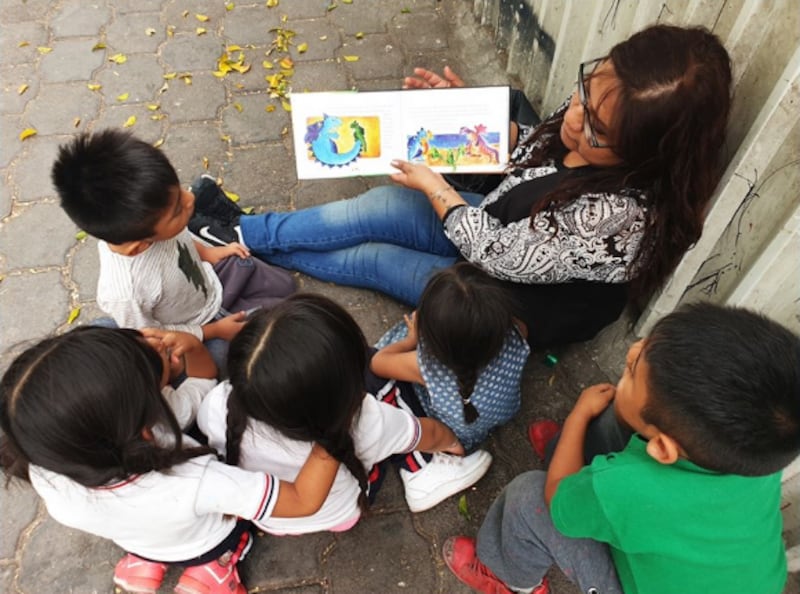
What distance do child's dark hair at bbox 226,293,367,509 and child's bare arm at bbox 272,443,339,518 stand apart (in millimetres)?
46

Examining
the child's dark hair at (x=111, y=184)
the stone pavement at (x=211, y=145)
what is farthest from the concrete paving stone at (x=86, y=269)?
the child's dark hair at (x=111, y=184)

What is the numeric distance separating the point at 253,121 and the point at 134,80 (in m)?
0.74

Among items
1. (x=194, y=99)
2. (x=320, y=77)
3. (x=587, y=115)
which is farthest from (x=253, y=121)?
(x=587, y=115)

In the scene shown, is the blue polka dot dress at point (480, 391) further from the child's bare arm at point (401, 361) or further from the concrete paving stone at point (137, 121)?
the concrete paving stone at point (137, 121)

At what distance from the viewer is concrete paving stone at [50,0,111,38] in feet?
10.7

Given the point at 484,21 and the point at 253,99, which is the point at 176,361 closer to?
the point at 253,99

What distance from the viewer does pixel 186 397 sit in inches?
65.4

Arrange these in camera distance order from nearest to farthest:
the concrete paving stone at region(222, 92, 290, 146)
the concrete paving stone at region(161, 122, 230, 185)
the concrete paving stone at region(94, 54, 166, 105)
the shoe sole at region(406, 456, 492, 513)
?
the shoe sole at region(406, 456, 492, 513)
the concrete paving stone at region(161, 122, 230, 185)
the concrete paving stone at region(222, 92, 290, 146)
the concrete paving stone at region(94, 54, 166, 105)

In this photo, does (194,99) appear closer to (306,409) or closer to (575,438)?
(306,409)

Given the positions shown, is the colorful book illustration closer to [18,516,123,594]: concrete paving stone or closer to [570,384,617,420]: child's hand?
[570,384,617,420]: child's hand

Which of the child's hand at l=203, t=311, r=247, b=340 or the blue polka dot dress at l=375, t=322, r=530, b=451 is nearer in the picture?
the blue polka dot dress at l=375, t=322, r=530, b=451

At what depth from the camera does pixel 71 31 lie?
3.28m

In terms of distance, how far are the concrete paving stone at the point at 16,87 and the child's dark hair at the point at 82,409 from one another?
2340 mm

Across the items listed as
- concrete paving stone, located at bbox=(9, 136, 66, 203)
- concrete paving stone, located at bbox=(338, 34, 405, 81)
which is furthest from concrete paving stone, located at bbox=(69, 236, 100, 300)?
concrete paving stone, located at bbox=(338, 34, 405, 81)
